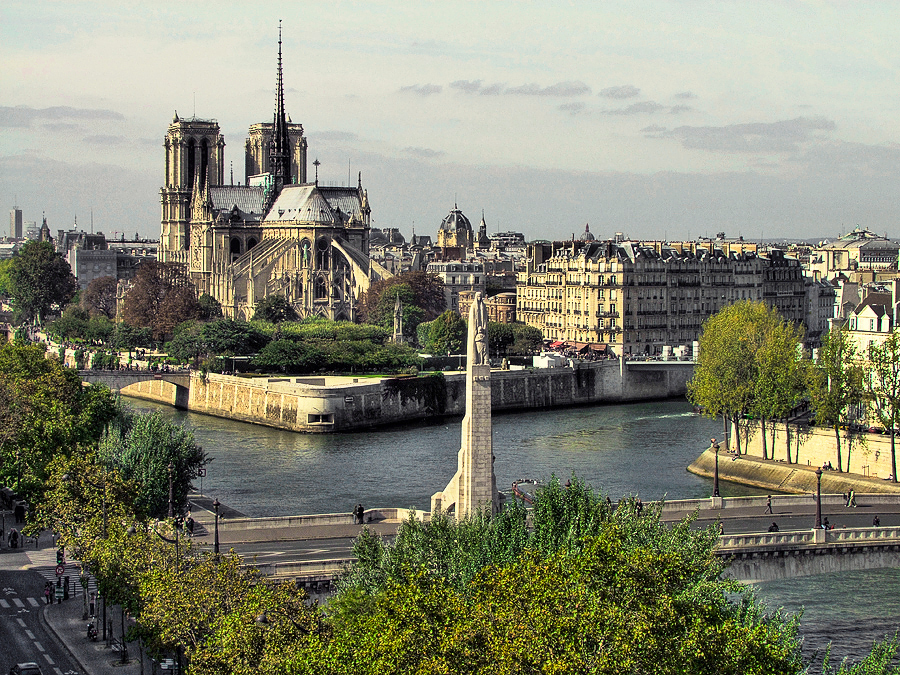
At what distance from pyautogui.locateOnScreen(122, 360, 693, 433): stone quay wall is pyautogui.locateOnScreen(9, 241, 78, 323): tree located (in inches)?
1793

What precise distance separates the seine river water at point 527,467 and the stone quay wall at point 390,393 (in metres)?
1.43

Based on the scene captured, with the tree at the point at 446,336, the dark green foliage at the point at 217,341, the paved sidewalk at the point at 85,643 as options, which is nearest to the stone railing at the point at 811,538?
the paved sidewalk at the point at 85,643

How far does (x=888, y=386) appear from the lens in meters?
56.4

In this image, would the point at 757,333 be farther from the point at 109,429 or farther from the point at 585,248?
the point at 585,248

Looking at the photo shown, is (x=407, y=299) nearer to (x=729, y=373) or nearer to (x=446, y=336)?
(x=446, y=336)

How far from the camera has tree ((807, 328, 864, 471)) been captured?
57.8 metres

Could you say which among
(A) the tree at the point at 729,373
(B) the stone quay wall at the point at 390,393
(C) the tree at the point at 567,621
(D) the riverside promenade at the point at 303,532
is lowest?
(D) the riverside promenade at the point at 303,532

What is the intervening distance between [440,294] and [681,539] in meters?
90.6

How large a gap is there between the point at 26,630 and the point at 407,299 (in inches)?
3153

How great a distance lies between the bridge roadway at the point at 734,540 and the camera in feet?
127

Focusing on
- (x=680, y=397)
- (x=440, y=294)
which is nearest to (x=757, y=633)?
(x=680, y=397)

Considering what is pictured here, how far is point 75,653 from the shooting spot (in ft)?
112

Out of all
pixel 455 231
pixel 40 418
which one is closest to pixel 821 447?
pixel 40 418

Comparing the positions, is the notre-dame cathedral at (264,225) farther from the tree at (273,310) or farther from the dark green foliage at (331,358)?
the dark green foliage at (331,358)
